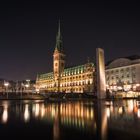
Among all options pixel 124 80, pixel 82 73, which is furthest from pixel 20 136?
pixel 82 73

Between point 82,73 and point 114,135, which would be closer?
point 114,135

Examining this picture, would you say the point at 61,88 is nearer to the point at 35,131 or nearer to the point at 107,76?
the point at 107,76

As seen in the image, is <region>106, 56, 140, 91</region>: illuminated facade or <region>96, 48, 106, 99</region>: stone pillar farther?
<region>106, 56, 140, 91</region>: illuminated facade

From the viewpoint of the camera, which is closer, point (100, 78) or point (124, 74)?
point (100, 78)

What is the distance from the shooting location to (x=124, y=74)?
454 ft

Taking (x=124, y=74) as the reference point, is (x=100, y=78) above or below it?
below

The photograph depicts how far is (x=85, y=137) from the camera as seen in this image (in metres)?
14.3

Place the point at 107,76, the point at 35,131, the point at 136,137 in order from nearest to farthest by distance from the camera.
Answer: the point at 136,137 < the point at 35,131 < the point at 107,76

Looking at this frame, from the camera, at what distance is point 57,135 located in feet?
49.5

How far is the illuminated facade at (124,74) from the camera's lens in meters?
128

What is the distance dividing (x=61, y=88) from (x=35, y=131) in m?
180

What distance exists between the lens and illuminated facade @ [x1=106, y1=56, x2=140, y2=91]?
128 metres

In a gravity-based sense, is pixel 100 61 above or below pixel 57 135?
above

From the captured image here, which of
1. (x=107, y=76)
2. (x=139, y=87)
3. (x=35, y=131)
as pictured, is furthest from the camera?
(x=107, y=76)
